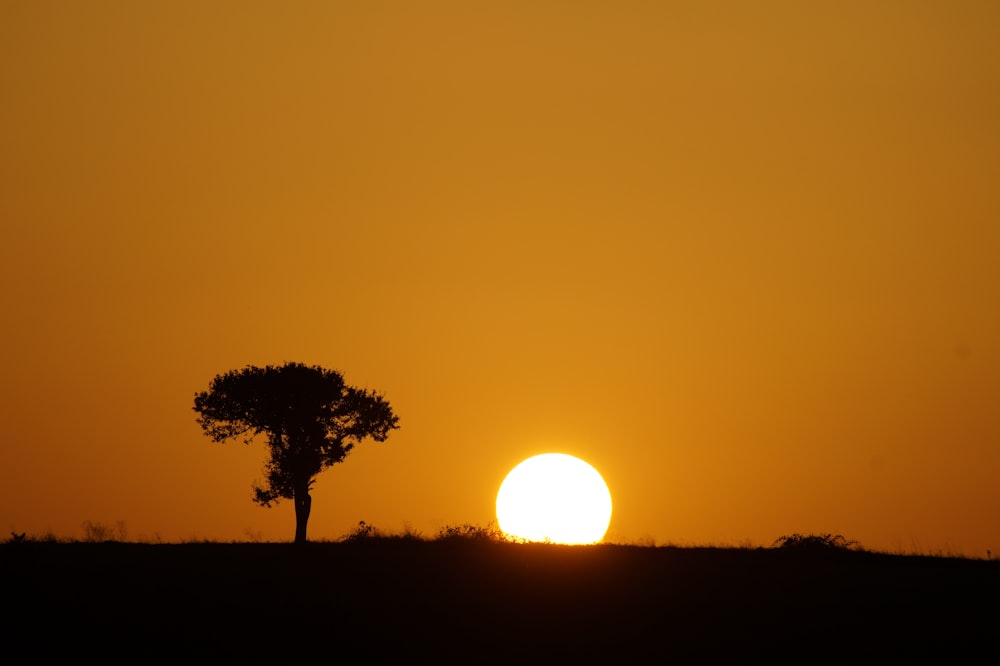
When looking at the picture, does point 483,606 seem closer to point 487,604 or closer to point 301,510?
point 487,604

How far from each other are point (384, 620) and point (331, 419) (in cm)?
2818

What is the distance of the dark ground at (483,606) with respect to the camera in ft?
146

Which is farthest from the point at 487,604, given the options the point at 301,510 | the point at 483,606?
the point at 301,510

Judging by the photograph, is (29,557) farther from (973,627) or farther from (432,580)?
(973,627)

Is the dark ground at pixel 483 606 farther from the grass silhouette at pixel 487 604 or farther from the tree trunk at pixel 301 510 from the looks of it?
the tree trunk at pixel 301 510

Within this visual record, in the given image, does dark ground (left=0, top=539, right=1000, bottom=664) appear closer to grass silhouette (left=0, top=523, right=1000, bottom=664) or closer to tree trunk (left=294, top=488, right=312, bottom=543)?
grass silhouette (left=0, top=523, right=1000, bottom=664)

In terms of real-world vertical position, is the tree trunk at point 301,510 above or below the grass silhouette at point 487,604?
above

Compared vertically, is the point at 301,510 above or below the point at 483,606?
above

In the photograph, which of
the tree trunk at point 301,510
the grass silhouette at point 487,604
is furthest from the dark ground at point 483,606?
the tree trunk at point 301,510

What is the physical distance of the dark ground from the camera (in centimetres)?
4438

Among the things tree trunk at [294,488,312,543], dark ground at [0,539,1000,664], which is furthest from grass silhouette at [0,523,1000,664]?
tree trunk at [294,488,312,543]

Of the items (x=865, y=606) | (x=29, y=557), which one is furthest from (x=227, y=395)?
(x=865, y=606)

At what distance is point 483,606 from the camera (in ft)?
160

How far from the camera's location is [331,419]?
74.1m
